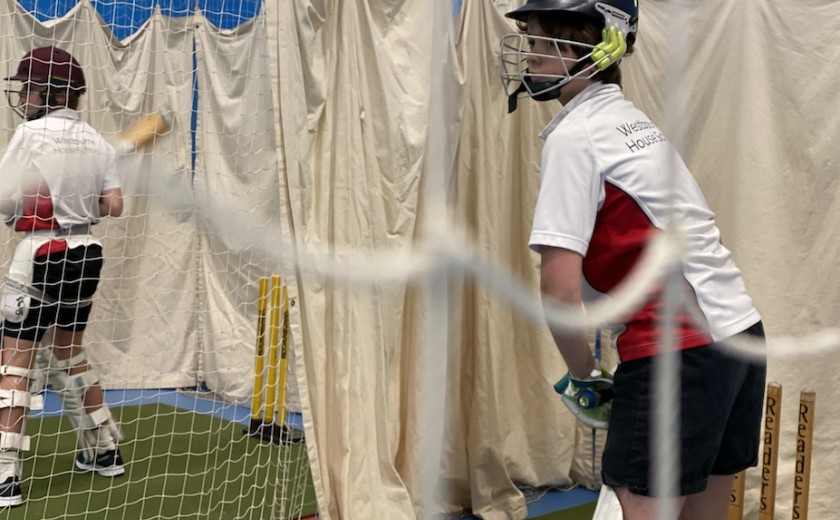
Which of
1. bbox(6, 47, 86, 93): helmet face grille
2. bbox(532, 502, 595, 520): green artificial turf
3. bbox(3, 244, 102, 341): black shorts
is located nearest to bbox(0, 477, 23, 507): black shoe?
bbox(3, 244, 102, 341): black shorts

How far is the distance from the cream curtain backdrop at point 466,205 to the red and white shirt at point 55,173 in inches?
9.1

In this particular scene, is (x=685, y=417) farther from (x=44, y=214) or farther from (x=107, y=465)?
(x=107, y=465)

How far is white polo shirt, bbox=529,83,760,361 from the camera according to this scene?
4.41ft

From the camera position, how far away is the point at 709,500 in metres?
1.51

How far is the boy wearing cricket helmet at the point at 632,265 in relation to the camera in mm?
1351

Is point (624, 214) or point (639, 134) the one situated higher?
point (639, 134)

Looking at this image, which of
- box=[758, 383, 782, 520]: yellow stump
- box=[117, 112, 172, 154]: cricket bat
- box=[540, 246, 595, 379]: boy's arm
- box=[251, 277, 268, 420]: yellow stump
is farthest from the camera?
box=[251, 277, 268, 420]: yellow stump

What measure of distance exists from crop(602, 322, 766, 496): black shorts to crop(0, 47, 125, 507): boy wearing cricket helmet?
84.0 inches

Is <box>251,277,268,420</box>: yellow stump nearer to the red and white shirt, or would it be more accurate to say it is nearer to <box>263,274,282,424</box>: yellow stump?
<box>263,274,282,424</box>: yellow stump

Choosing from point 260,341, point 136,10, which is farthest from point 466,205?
point 136,10

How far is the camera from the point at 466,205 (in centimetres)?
303

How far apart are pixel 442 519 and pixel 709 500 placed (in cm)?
156

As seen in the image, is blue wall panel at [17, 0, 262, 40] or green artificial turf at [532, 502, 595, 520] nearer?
green artificial turf at [532, 502, 595, 520]

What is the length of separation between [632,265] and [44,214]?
2272 mm
